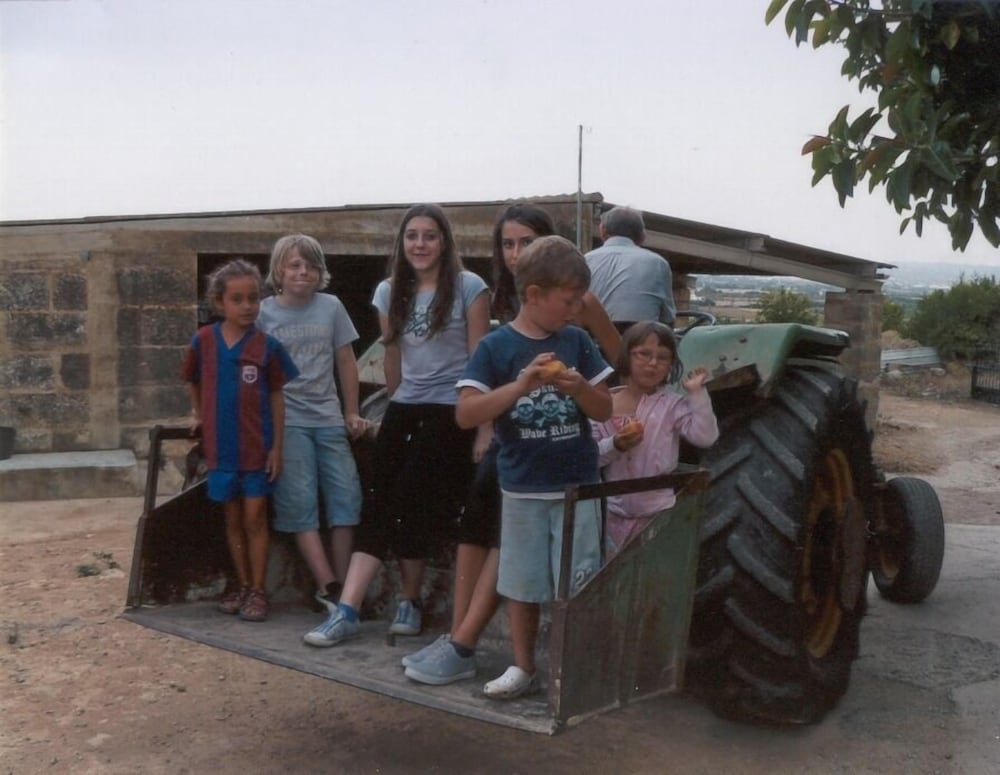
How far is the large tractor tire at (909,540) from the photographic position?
16.1 feet

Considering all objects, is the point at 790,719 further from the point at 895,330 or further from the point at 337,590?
the point at 895,330

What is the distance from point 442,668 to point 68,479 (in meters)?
6.20

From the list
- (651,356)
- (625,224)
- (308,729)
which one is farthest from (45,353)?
(651,356)

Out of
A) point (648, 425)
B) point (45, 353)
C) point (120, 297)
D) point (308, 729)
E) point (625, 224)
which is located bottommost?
point (308, 729)

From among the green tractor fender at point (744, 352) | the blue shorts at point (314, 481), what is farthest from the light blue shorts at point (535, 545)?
the blue shorts at point (314, 481)

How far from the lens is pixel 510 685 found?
289 centimetres

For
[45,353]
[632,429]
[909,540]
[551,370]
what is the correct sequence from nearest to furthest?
[551,370], [632,429], [909,540], [45,353]

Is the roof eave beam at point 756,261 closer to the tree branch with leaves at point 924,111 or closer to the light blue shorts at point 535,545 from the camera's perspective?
the tree branch with leaves at point 924,111

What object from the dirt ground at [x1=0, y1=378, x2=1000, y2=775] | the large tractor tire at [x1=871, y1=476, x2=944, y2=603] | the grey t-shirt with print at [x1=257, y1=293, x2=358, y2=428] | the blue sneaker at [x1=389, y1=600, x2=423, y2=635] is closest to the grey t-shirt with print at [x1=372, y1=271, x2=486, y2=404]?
the grey t-shirt with print at [x1=257, y1=293, x2=358, y2=428]

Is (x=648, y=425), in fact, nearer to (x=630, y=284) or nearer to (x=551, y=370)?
(x=551, y=370)

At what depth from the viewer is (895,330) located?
3086 cm

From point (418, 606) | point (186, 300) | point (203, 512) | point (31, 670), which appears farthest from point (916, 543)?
point (186, 300)

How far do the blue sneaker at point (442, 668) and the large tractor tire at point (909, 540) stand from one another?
2554 mm

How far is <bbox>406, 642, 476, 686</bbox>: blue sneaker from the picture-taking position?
9.80 feet
